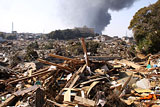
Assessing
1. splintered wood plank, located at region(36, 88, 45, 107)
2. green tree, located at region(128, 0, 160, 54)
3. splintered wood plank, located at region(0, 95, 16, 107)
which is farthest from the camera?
green tree, located at region(128, 0, 160, 54)

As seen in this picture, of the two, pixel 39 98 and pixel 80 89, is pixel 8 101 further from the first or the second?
pixel 80 89

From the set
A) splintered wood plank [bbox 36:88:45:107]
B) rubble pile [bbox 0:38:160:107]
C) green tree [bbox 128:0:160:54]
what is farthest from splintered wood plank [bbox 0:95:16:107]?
green tree [bbox 128:0:160:54]

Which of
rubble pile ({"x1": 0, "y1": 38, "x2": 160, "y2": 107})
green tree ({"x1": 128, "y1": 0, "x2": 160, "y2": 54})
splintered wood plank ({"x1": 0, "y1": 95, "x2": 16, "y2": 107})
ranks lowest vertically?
splintered wood plank ({"x1": 0, "y1": 95, "x2": 16, "y2": 107})

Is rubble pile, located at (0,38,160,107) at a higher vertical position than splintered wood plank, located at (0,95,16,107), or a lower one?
higher

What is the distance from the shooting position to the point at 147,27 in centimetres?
1565

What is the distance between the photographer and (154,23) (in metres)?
14.9

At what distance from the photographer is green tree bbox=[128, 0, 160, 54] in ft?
43.5

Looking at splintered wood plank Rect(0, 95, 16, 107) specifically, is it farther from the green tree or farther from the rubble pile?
the green tree

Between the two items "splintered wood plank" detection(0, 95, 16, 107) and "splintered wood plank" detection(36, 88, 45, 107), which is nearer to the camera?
"splintered wood plank" detection(36, 88, 45, 107)

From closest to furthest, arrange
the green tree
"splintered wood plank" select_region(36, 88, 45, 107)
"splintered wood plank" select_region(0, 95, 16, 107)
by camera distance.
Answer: "splintered wood plank" select_region(36, 88, 45, 107)
"splintered wood plank" select_region(0, 95, 16, 107)
the green tree

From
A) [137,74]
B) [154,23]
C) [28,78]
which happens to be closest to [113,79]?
[137,74]

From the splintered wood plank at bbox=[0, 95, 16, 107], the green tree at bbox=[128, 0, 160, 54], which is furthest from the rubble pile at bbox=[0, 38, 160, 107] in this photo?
the green tree at bbox=[128, 0, 160, 54]

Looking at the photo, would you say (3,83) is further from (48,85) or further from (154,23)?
(154,23)

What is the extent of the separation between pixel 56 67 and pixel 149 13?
15.5 m
